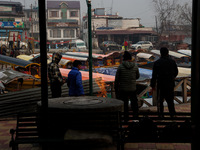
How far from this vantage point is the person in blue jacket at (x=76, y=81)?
19.2 ft

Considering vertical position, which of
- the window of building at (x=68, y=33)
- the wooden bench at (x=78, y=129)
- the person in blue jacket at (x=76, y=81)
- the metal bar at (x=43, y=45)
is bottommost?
the wooden bench at (x=78, y=129)

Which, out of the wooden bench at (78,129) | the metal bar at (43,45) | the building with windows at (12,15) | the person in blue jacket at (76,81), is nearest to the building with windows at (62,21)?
the building with windows at (12,15)

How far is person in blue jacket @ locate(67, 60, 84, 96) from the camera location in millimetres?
5840

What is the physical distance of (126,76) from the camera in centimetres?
Result: 619

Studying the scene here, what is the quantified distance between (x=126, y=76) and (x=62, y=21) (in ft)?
229

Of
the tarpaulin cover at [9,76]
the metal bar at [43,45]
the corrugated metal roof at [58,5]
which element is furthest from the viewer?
the corrugated metal roof at [58,5]

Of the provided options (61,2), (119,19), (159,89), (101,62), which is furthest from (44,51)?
(61,2)

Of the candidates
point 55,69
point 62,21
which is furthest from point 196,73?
point 62,21

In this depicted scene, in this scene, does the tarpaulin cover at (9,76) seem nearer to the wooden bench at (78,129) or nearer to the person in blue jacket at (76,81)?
the person in blue jacket at (76,81)

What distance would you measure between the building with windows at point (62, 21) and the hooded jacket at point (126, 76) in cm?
6177

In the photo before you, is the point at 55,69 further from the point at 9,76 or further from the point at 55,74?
the point at 9,76

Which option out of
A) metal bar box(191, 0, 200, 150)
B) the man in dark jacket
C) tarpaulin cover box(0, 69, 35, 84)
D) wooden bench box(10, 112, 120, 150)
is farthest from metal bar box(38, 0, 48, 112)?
tarpaulin cover box(0, 69, 35, 84)

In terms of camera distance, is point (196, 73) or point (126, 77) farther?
point (126, 77)

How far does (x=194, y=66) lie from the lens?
2.28 metres
